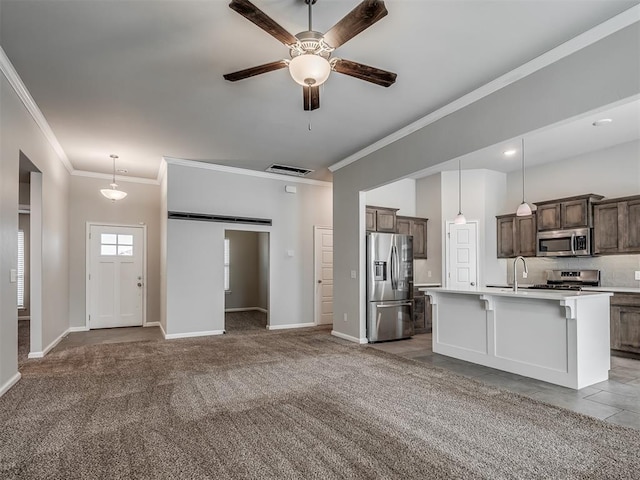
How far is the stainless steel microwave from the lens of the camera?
5.58 meters

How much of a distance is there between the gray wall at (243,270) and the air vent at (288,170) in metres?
3.31

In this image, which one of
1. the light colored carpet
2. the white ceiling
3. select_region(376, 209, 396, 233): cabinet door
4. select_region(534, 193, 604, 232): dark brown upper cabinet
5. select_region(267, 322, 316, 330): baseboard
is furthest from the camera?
select_region(267, 322, 316, 330): baseboard

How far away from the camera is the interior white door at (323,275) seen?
24.9 ft

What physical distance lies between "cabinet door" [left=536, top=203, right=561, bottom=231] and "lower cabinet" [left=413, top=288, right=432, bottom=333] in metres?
2.30

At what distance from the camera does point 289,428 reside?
2699 mm

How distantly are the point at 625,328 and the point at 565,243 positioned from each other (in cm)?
147

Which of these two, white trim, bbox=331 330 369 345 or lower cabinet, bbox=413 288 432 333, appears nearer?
white trim, bbox=331 330 369 345

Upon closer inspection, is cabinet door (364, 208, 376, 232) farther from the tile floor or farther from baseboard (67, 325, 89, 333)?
baseboard (67, 325, 89, 333)

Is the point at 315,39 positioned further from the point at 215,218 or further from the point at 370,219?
the point at 215,218

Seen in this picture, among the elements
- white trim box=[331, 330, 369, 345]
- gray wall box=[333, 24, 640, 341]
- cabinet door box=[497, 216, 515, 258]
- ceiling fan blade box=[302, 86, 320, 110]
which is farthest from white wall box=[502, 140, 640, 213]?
ceiling fan blade box=[302, 86, 320, 110]

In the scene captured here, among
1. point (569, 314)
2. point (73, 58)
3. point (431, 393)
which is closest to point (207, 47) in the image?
point (73, 58)

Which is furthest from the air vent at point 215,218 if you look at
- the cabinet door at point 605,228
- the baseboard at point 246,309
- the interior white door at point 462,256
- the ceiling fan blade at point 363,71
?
the cabinet door at point 605,228

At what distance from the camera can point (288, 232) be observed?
7.33 meters

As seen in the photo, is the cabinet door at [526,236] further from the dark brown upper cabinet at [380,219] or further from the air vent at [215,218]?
the air vent at [215,218]
